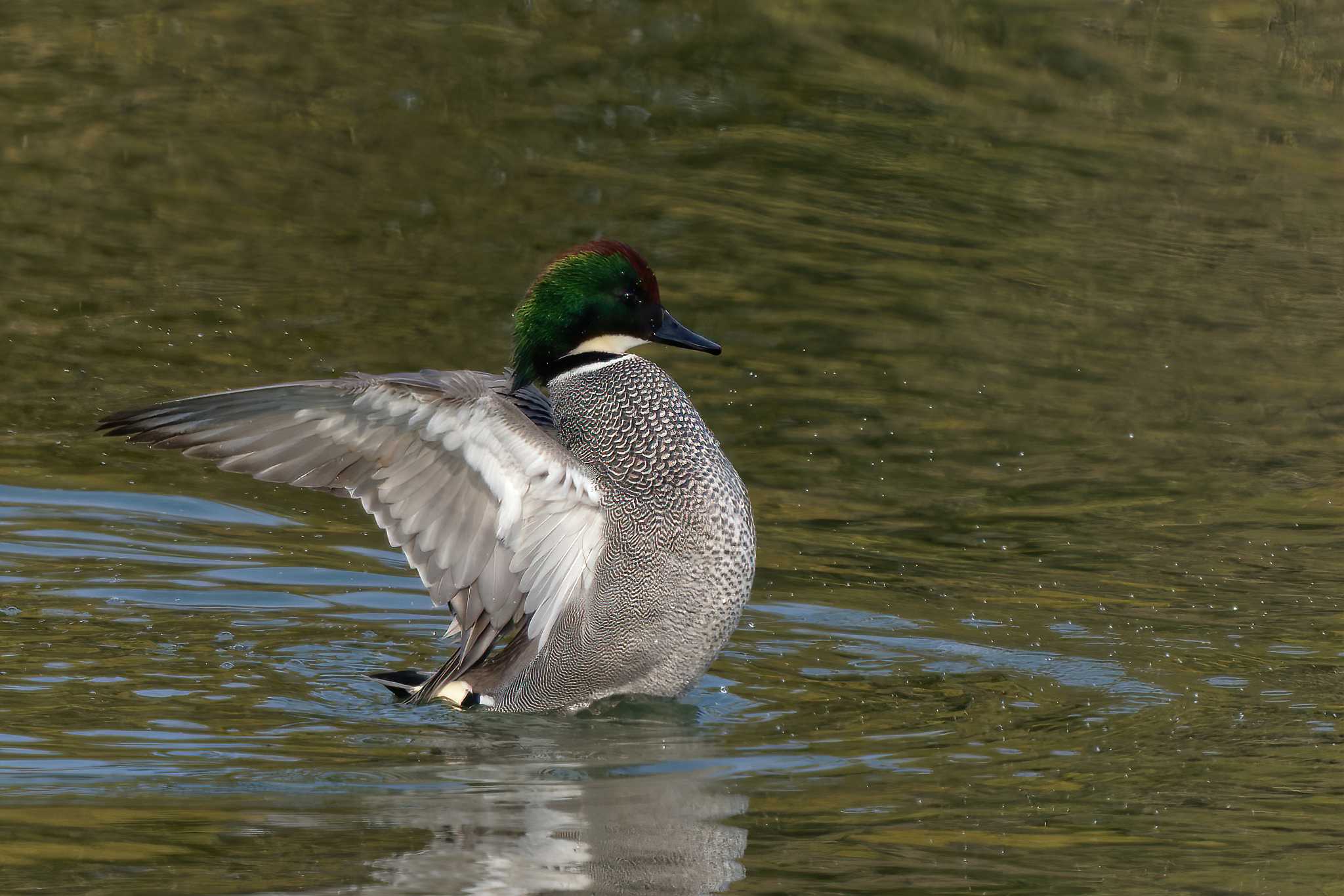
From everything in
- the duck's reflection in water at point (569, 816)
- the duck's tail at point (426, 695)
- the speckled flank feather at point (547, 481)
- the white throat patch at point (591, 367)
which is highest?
the white throat patch at point (591, 367)

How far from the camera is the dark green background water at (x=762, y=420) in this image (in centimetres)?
484

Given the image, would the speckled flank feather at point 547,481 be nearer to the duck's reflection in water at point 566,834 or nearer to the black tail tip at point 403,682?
the black tail tip at point 403,682

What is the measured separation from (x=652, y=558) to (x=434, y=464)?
698 millimetres

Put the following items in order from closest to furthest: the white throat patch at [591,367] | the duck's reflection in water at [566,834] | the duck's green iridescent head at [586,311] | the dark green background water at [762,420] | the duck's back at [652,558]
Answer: the duck's reflection in water at [566,834] → the dark green background water at [762,420] → the duck's back at [652,558] → the duck's green iridescent head at [586,311] → the white throat patch at [591,367]

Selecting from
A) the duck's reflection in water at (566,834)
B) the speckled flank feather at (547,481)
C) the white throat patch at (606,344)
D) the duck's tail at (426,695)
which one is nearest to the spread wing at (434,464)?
the speckled flank feather at (547,481)

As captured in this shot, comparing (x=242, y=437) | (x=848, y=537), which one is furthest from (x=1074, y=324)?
(x=242, y=437)

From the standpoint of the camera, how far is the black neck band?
6223mm

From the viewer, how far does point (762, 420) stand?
9195 mm

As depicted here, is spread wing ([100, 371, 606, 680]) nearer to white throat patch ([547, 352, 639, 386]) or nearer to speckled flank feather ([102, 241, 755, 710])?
speckled flank feather ([102, 241, 755, 710])

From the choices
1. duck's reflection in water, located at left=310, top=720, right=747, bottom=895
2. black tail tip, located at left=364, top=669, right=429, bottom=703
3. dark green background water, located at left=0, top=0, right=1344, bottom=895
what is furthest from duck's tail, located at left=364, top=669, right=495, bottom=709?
duck's reflection in water, located at left=310, top=720, right=747, bottom=895

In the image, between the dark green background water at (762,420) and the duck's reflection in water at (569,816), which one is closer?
the duck's reflection in water at (569,816)

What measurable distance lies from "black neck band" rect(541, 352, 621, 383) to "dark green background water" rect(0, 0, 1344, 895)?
1.06m

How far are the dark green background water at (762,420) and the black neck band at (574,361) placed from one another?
3.49 feet

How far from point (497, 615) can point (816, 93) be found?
7.48 m
